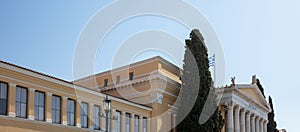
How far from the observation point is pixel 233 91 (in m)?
41.1

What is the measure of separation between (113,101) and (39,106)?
674cm

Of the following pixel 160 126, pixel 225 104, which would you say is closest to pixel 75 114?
pixel 160 126

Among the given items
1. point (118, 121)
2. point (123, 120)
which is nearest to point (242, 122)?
point (123, 120)

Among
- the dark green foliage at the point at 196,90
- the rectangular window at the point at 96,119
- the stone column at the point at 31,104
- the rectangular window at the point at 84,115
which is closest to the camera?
the stone column at the point at 31,104

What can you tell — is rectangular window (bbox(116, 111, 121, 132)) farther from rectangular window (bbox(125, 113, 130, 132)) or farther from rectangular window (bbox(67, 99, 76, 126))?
rectangular window (bbox(67, 99, 76, 126))

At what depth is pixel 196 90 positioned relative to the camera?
34.6 metres

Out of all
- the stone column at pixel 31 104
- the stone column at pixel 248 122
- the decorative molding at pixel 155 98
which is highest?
the decorative molding at pixel 155 98

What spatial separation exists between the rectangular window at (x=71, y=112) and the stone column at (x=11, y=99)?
4.45 metres

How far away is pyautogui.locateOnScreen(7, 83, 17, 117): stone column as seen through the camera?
20.9 meters

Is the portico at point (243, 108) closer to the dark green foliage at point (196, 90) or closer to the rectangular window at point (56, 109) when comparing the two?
the dark green foliage at point (196, 90)

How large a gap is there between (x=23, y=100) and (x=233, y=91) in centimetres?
2437

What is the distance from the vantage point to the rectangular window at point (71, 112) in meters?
25.2

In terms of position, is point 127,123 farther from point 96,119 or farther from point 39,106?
point 39,106

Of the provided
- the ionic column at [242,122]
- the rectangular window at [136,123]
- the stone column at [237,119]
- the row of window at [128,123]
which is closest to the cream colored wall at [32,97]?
the row of window at [128,123]
